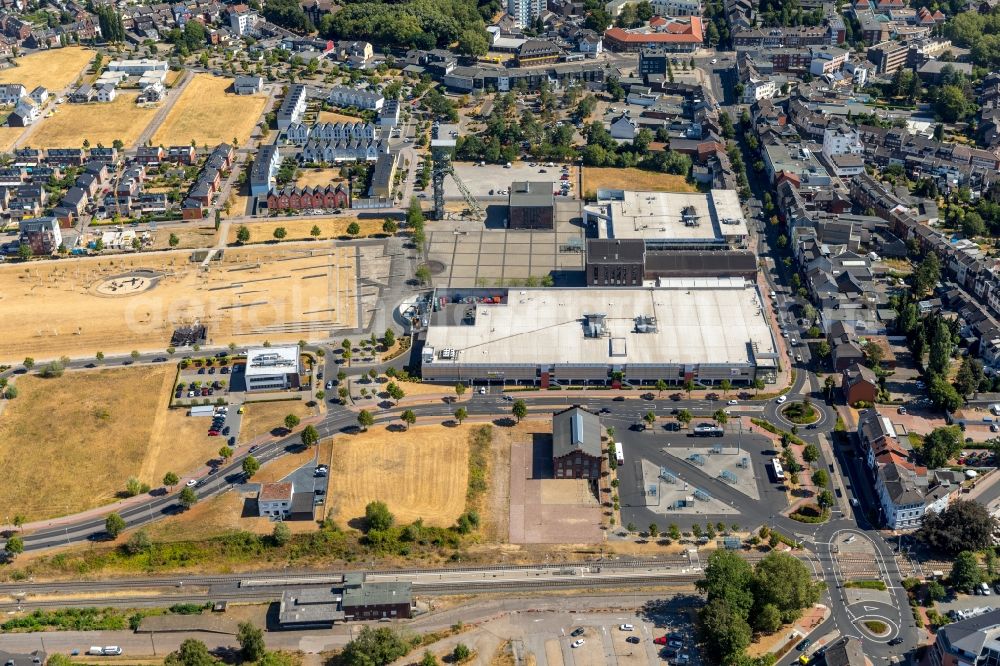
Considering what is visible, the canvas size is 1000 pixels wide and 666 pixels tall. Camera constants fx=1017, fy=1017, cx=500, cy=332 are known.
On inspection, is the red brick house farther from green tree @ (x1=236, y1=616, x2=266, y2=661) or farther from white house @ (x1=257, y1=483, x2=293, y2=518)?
green tree @ (x1=236, y1=616, x2=266, y2=661)

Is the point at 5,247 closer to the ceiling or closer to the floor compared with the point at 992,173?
closer to the floor

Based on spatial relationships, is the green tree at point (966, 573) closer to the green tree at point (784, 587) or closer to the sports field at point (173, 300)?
the green tree at point (784, 587)

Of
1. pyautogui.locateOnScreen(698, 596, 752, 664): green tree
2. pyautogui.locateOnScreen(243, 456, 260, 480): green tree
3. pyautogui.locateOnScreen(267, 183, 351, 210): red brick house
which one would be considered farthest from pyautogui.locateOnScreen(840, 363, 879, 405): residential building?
pyautogui.locateOnScreen(267, 183, 351, 210): red brick house

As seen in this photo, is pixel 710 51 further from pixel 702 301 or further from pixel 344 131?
pixel 702 301

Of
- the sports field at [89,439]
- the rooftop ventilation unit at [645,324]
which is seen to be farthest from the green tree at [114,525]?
the rooftop ventilation unit at [645,324]

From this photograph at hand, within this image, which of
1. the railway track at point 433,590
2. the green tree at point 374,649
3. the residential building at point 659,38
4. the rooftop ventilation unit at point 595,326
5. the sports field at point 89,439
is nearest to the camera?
the green tree at point 374,649

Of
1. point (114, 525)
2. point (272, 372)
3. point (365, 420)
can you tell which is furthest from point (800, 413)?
point (114, 525)

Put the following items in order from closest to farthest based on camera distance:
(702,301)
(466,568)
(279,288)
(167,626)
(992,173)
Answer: (167,626), (466,568), (702,301), (279,288), (992,173)

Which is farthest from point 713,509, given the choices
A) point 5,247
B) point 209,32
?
point 209,32
